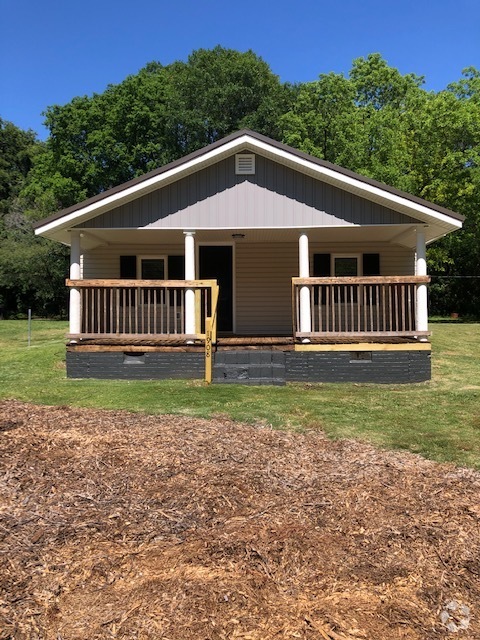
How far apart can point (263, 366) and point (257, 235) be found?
3.72 meters

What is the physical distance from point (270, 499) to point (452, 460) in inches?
80.1

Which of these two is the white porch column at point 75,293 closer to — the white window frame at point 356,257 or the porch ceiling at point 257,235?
the porch ceiling at point 257,235

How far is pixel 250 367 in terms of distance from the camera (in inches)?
363

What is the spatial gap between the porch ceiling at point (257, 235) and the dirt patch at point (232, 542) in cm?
632

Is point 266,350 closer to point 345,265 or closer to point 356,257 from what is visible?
point 345,265

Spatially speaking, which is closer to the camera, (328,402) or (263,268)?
(328,402)

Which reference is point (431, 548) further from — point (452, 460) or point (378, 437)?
point (378, 437)

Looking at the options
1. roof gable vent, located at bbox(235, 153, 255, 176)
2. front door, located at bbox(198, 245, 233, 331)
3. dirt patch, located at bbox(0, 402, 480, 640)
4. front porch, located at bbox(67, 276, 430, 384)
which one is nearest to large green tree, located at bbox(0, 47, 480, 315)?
front door, located at bbox(198, 245, 233, 331)

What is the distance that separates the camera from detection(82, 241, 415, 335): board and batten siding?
12703mm

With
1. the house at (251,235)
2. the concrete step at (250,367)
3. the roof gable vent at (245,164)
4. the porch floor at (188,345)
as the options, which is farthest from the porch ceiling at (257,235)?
the concrete step at (250,367)

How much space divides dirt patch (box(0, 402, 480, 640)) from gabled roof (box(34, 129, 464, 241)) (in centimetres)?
581

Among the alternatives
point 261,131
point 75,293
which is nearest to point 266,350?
point 75,293

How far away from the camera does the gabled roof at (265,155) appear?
966 centimetres

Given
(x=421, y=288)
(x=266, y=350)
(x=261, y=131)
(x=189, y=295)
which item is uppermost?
(x=261, y=131)
